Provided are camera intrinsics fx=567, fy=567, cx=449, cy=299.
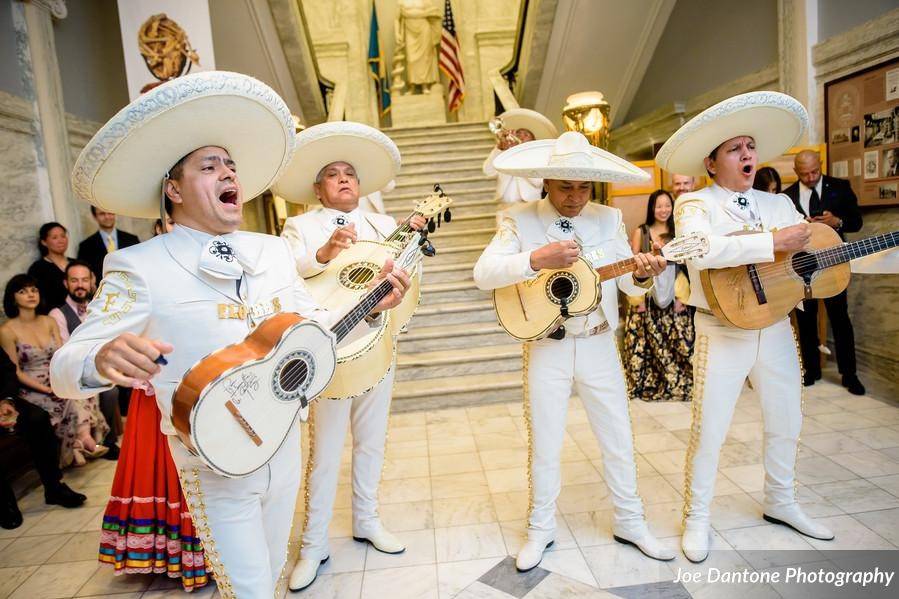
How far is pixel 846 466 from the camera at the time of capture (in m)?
3.37

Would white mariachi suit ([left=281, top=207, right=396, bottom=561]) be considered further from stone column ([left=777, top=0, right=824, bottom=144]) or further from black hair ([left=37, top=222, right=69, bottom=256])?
stone column ([left=777, top=0, right=824, bottom=144])

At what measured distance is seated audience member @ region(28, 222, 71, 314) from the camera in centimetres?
430

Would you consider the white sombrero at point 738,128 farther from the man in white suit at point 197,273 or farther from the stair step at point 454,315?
the stair step at point 454,315

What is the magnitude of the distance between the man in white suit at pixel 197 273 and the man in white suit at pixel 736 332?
1753mm

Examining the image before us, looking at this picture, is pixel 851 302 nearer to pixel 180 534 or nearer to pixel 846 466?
pixel 846 466

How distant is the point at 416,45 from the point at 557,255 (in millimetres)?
10249

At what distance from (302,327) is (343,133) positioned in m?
1.31

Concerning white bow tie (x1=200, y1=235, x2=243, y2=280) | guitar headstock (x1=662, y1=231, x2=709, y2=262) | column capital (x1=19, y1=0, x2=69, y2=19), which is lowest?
guitar headstock (x1=662, y1=231, x2=709, y2=262)

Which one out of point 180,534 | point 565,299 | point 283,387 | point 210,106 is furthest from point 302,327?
point 180,534

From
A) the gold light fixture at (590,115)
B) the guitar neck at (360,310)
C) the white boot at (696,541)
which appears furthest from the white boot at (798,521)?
the gold light fixture at (590,115)

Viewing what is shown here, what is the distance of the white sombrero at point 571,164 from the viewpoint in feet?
7.53

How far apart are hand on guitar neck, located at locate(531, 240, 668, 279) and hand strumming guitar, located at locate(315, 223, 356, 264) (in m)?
0.77

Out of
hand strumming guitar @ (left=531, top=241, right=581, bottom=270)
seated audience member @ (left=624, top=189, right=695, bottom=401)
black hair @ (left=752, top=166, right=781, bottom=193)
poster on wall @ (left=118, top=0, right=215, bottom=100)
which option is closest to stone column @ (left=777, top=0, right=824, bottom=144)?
black hair @ (left=752, top=166, right=781, bottom=193)

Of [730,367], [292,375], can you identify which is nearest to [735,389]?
[730,367]
